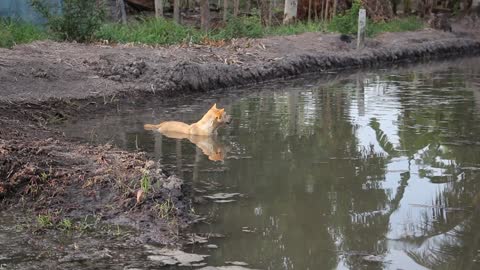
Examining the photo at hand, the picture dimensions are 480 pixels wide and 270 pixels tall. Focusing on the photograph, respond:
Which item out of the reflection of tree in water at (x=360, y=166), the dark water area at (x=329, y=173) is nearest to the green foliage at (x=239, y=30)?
the dark water area at (x=329, y=173)

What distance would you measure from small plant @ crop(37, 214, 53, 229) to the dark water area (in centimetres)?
119

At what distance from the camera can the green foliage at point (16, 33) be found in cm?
1427

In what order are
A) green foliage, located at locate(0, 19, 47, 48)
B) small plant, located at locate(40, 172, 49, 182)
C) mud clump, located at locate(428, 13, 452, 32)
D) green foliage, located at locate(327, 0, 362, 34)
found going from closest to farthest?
small plant, located at locate(40, 172, 49, 182)
green foliage, located at locate(0, 19, 47, 48)
green foliage, located at locate(327, 0, 362, 34)
mud clump, located at locate(428, 13, 452, 32)

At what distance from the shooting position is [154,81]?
1406cm

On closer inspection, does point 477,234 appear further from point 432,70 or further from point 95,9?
point 432,70

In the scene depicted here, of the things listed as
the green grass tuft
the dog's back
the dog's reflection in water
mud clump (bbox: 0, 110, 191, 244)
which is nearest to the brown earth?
mud clump (bbox: 0, 110, 191, 244)

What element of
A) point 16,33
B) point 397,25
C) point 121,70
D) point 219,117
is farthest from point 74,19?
point 397,25

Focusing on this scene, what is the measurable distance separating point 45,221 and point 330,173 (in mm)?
3452

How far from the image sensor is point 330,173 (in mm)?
8203

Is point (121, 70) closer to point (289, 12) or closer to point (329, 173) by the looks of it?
point (329, 173)

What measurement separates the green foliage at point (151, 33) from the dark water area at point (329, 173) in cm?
369

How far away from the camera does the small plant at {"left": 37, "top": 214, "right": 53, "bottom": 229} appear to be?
5.90 meters

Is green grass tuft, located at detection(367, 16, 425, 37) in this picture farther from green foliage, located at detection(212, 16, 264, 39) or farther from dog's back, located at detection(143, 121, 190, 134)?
dog's back, located at detection(143, 121, 190, 134)

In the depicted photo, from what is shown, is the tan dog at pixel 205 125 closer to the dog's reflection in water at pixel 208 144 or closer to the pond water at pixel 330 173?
the dog's reflection in water at pixel 208 144
